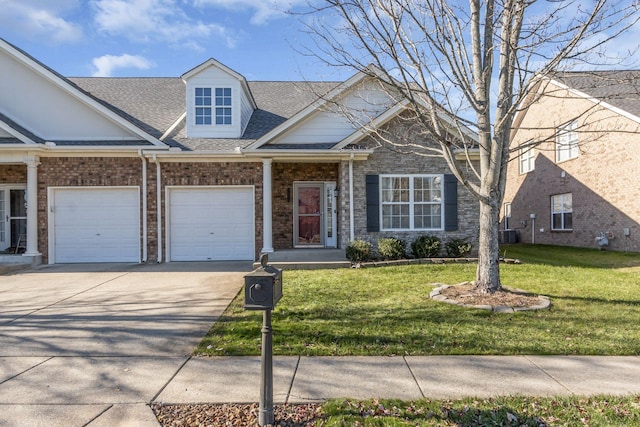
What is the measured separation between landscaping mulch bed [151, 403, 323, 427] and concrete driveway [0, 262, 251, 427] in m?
0.15

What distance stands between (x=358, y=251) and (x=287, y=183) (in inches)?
149

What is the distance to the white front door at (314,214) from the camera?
43.0ft

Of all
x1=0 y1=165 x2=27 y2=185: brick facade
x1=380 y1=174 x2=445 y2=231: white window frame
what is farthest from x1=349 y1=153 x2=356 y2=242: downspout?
x1=0 y1=165 x2=27 y2=185: brick facade

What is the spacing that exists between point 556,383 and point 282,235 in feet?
32.4

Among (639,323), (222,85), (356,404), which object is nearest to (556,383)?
(356,404)

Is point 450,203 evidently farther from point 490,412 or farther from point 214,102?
point 490,412

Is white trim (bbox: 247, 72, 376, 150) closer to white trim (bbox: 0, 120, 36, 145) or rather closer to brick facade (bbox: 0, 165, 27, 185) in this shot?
white trim (bbox: 0, 120, 36, 145)

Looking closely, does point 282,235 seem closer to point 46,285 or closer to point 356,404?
point 46,285

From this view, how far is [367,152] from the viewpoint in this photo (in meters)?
11.1

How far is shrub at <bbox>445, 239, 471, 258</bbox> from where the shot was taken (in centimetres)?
1096

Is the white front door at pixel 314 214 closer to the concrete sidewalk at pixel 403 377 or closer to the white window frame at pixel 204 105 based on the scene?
the white window frame at pixel 204 105

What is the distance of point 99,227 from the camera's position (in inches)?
474

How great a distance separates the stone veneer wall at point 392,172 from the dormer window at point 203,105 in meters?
4.64

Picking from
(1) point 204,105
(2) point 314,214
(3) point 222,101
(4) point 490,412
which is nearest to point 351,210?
(2) point 314,214
